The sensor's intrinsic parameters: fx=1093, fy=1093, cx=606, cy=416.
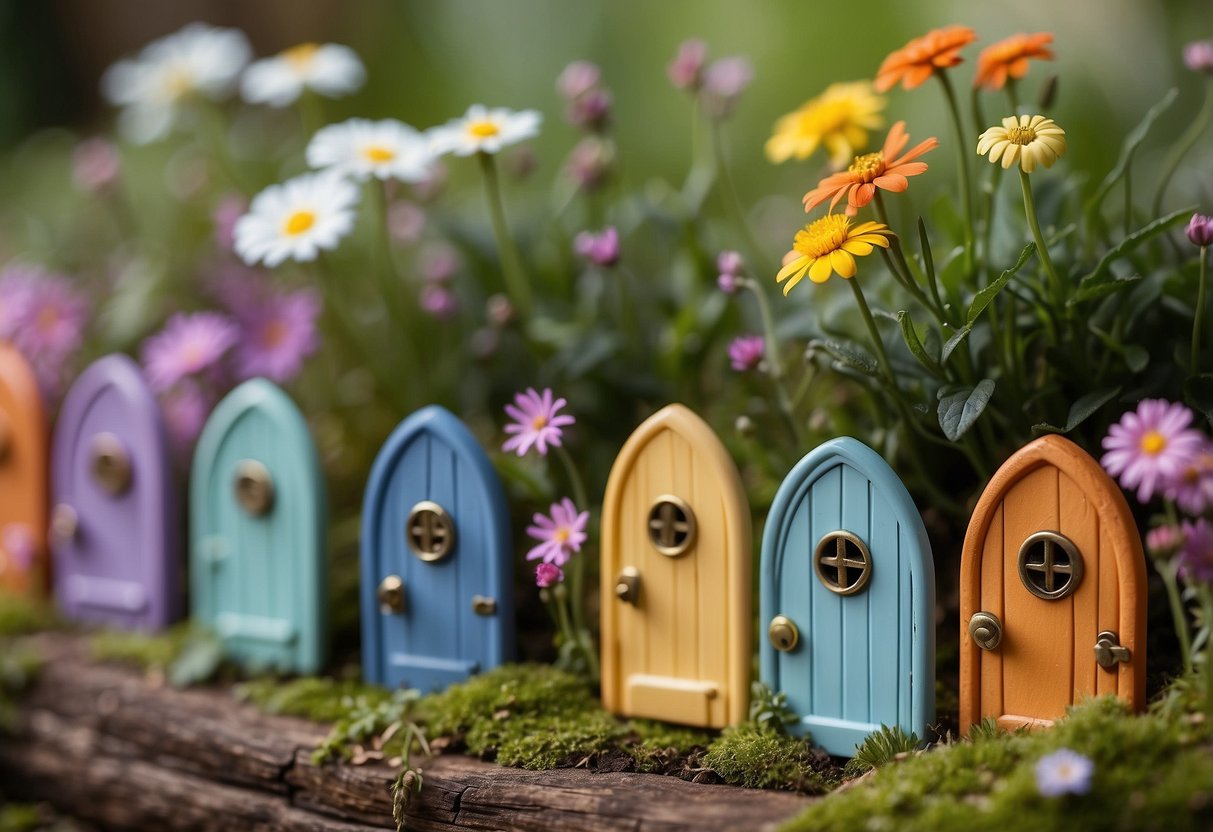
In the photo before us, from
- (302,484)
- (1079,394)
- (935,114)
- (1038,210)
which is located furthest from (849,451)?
(935,114)

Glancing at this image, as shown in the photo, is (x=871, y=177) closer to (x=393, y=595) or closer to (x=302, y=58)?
(x=393, y=595)

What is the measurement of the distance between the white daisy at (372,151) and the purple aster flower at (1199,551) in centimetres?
81

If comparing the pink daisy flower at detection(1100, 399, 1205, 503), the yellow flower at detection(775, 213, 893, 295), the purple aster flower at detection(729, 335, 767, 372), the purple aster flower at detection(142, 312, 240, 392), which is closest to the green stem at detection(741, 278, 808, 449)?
the purple aster flower at detection(729, 335, 767, 372)

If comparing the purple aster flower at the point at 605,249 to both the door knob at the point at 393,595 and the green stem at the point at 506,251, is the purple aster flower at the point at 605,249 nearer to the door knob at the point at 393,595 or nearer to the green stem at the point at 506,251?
the green stem at the point at 506,251

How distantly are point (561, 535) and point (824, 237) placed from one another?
369 millimetres

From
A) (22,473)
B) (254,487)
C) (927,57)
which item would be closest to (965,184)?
(927,57)

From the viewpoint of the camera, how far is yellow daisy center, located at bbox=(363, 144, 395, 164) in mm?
1231

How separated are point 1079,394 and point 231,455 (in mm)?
912

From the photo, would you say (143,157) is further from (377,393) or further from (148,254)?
(377,393)

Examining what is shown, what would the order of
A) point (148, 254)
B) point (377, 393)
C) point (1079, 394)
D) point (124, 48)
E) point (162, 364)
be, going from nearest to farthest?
point (1079, 394) → point (162, 364) → point (377, 393) → point (148, 254) → point (124, 48)

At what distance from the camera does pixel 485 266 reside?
145 centimetres

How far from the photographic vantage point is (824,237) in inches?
35.8

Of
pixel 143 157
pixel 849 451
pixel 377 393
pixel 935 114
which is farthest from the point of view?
pixel 143 157

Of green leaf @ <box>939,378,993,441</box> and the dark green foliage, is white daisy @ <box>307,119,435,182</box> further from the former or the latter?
the dark green foliage
